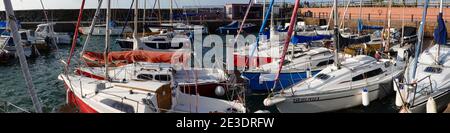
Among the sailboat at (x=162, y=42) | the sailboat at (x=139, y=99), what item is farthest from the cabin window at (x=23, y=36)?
the sailboat at (x=139, y=99)

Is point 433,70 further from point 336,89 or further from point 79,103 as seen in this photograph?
point 79,103

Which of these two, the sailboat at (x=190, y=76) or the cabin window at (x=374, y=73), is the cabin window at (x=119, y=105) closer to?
the sailboat at (x=190, y=76)

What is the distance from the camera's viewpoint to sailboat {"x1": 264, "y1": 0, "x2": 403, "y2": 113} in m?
14.0

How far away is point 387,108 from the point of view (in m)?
15.6

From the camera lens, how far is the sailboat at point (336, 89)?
14.0 m

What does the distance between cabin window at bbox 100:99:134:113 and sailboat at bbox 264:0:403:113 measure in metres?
5.30

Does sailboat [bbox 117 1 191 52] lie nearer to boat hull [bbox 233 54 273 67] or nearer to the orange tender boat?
boat hull [bbox 233 54 273 67]

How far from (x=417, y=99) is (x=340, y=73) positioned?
133 inches

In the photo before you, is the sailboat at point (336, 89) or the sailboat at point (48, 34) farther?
the sailboat at point (48, 34)

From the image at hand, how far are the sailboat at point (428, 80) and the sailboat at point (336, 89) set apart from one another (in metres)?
1.30

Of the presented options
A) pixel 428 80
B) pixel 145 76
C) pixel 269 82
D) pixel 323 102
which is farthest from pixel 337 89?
pixel 145 76
